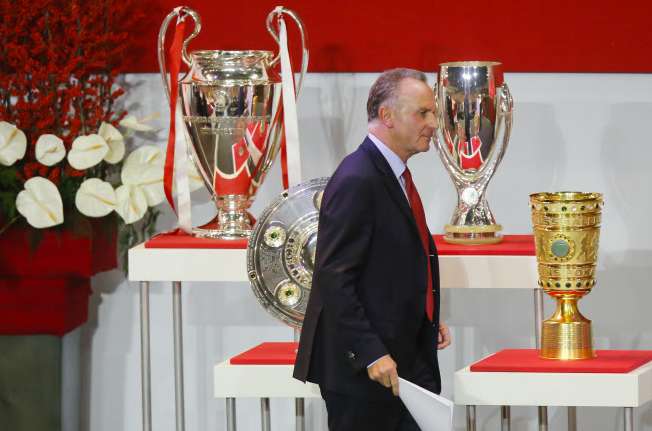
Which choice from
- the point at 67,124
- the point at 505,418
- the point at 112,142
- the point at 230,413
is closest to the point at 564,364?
the point at 505,418

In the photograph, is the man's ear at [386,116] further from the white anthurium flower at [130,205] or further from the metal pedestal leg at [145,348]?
the white anthurium flower at [130,205]

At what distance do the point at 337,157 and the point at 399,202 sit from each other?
1.20 meters

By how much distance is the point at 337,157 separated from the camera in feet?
11.9

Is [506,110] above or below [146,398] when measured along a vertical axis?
above

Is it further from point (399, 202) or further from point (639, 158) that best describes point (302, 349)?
point (639, 158)

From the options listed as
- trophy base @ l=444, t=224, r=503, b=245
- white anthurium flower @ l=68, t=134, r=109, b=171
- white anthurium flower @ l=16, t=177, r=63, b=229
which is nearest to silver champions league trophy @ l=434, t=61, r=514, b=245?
trophy base @ l=444, t=224, r=503, b=245

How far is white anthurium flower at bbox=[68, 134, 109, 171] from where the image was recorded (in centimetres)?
334

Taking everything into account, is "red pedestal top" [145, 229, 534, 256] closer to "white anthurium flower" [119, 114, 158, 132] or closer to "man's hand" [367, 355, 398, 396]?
"white anthurium flower" [119, 114, 158, 132]

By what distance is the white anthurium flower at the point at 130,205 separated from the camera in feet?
11.1

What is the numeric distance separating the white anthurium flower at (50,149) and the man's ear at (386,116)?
3.69ft

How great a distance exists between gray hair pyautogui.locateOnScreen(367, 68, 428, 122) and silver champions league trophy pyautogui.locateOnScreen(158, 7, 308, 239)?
2.30ft

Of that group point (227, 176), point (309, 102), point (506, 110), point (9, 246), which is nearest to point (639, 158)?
point (506, 110)

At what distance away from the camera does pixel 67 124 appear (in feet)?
11.4

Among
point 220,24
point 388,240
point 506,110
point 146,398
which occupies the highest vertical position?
point 220,24
